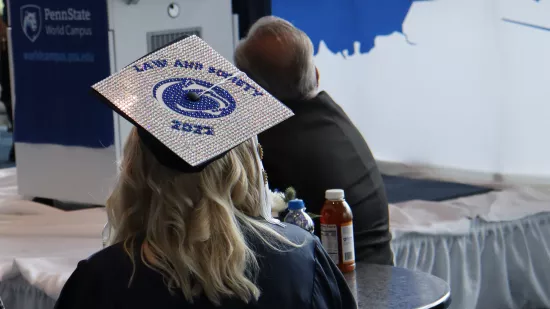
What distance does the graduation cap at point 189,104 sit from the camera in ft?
4.79

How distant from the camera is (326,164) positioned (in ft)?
8.75

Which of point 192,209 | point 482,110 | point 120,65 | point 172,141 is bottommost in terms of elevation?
point 482,110

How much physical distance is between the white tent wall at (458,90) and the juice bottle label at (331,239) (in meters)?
2.12

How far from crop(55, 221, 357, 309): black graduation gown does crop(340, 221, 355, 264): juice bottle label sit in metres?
0.68

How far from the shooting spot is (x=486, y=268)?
12.8 ft

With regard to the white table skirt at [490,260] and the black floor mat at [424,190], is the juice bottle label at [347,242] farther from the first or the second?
the black floor mat at [424,190]

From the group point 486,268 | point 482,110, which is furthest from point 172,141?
point 482,110

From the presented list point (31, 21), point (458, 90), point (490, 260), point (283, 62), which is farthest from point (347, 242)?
point (458, 90)

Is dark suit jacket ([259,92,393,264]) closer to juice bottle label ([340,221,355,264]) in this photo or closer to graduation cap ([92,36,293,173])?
juice bottle label ([340,221,355,264])

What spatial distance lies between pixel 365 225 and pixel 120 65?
51.6 inches

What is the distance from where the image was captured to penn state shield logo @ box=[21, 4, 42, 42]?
3820 millimetres

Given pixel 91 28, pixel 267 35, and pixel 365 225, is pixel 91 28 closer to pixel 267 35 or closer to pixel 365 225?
pixel 267 35

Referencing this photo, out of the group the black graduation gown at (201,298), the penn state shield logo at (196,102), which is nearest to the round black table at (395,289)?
the black graduation gown at (201,298)

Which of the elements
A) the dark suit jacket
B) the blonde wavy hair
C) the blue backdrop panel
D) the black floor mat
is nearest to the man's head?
the dark suit jacket
